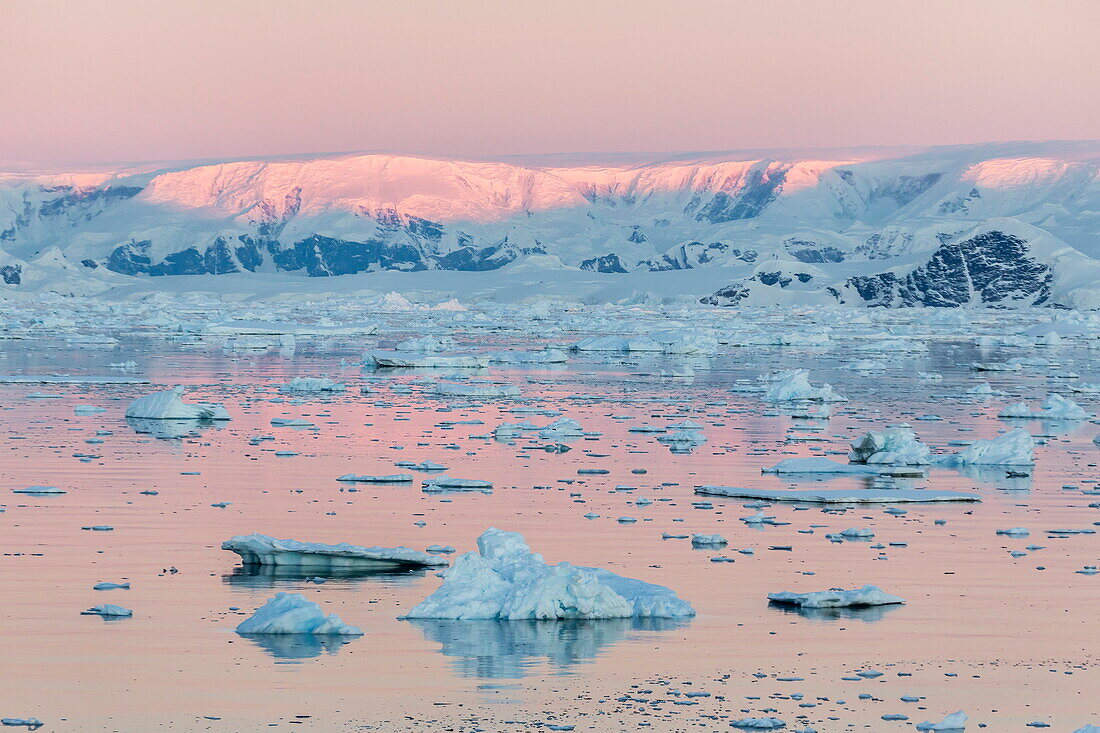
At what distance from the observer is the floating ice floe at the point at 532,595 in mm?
8016

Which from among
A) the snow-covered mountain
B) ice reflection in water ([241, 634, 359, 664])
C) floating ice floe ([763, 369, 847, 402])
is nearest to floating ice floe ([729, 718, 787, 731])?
ice reflection in water ([241, 634, 359, 664])

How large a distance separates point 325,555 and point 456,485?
358 cm

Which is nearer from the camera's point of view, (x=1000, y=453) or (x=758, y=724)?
(x=758, y=724)

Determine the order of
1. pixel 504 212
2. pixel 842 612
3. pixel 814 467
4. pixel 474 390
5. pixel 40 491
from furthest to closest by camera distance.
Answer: pixel 504 212
pixel 474 390
pixel 814 467
pixel 40 491
pixel 842 612

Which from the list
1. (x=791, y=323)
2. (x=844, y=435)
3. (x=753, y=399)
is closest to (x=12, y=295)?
(x=791, y=323)

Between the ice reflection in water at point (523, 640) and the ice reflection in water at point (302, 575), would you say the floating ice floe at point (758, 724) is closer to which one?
the ice reflection in water at point (523, 640)

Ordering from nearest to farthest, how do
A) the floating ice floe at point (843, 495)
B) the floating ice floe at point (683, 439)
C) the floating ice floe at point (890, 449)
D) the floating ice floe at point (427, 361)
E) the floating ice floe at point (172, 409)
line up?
1. the floating ice floe at point (843, 495)
2. the floating ice floe at point (890, 449)
3. the floating ice floe at point (683, 439)
4. the floating ice floe at point (172, 409)
5. the floating ice floe at point (427, 361)

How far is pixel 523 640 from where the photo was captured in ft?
24.9

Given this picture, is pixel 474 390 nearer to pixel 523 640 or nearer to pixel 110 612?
pixel 110 612

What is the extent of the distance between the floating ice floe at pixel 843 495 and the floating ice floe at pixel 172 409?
749 centimetres

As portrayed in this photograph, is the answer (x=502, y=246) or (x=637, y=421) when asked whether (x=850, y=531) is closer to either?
(x=637, y=421)

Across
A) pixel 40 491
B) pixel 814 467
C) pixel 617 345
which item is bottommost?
pixel 40 491

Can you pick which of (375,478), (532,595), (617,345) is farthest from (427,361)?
(532,595)

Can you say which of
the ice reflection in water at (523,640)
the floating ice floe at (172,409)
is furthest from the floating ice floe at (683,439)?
the ice reflection in water at (523,640)
